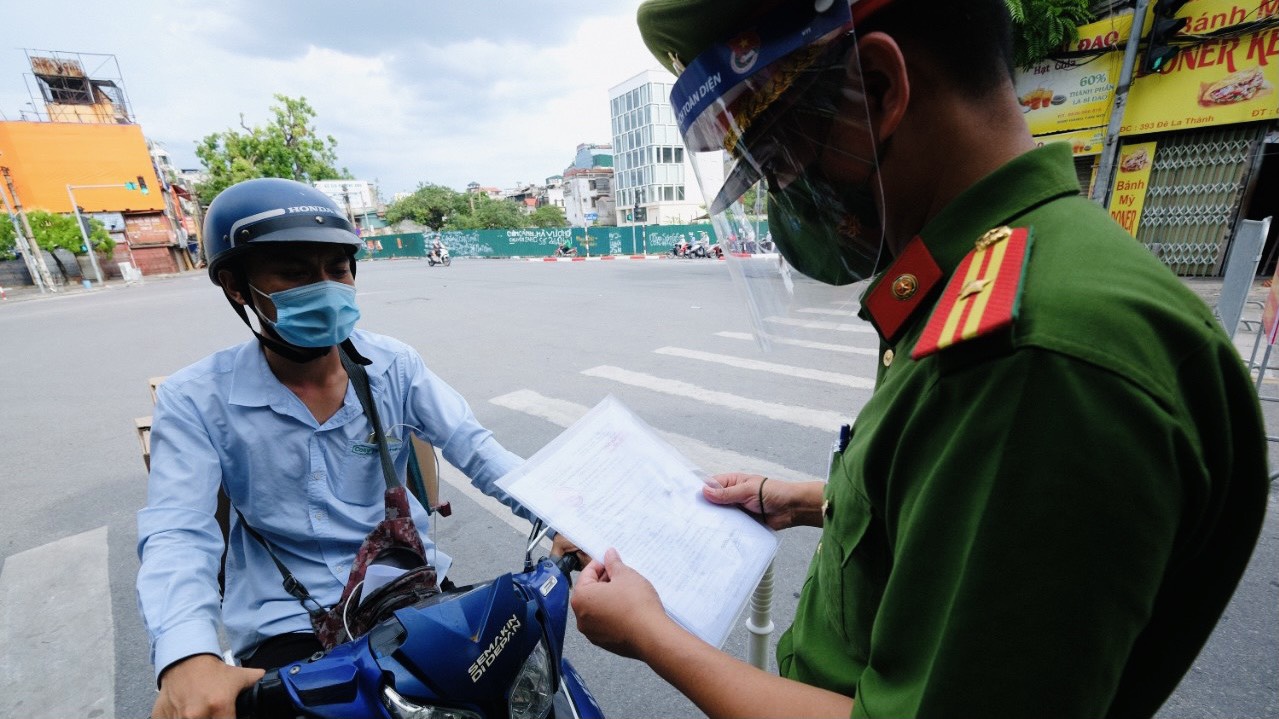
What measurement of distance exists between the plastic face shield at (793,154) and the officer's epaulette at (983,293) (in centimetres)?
21

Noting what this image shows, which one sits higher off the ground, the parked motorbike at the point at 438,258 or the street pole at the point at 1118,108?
the street pole at the point at 1118,108

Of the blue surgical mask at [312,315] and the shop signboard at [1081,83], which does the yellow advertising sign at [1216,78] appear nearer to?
the shop signboard at [1081,83]

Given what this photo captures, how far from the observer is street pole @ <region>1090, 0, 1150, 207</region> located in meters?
9.34

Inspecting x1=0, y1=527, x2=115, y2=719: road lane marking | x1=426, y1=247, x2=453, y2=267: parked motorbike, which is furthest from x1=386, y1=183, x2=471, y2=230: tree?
x1=0, y1=527, x2=115, y2=719: road lane marking

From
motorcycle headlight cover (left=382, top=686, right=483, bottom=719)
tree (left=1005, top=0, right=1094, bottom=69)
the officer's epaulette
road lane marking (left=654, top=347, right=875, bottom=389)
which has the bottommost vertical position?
road lane marking (left=654, top=347, right=875, bottom=389)

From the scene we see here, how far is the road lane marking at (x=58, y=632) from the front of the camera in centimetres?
219

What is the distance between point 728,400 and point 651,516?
12.4 feet

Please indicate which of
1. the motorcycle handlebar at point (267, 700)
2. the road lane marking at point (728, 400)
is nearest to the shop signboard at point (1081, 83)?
the road lane marking at point (728, 400)

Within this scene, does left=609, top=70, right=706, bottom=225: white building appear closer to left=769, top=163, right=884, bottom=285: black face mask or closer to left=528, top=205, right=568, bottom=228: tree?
left=528, top=205, right=568, bottom=228: tree

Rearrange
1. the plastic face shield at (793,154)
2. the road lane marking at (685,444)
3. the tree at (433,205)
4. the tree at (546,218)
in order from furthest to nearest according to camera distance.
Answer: the tree at (546,218) < the tree at (433,205) < the road lane marking at (685,444) < the plastic face shield at (793,154)

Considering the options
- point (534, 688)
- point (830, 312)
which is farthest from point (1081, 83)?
point (534, 688)

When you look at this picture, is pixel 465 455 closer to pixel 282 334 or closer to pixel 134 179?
pixel 282 334

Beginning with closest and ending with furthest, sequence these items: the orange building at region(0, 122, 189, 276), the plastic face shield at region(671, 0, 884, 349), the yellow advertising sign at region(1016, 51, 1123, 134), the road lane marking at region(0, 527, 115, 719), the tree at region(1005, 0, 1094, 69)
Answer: the plastic face shield at region(671, 0, 884, 349) < the road lane marking at region(0, 527, 115, 719) < the tree at region(1005, 0, 1094, 69) < the yellow advertising sign at region(1016, 51, 1123, 134) < the orange building at region(0, 122, 189, 276)

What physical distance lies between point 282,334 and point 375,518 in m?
0.64
